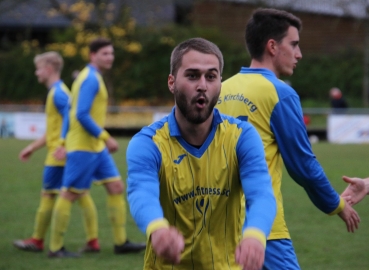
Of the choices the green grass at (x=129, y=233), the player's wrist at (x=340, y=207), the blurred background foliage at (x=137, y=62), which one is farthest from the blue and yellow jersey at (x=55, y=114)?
the blurred background foliage at (x=137, y=62)

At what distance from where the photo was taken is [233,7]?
39.2m

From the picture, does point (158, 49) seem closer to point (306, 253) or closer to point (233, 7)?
point (233, 7)

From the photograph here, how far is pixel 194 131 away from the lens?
12.2 ft

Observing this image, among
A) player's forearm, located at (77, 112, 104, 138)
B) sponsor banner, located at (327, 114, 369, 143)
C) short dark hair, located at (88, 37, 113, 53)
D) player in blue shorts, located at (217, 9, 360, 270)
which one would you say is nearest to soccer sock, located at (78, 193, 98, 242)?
player's forearm, located at (77, 112, 104, 138)

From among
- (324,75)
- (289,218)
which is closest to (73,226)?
(289,218)

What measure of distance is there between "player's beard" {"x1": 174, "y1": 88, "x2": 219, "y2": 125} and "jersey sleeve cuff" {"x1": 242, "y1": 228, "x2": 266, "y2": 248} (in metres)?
0.65

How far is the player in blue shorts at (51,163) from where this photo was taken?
329 inches

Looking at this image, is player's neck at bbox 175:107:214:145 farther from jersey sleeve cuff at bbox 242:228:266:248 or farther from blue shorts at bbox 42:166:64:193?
blue shorts at bbox 42:166:64:193

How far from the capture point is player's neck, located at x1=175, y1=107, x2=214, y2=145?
370 cm

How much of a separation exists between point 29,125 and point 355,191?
24.2 meters

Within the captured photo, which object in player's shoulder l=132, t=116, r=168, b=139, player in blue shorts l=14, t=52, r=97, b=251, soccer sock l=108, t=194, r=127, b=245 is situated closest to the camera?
player's shoulder l=132, t=116, r=168, b=139

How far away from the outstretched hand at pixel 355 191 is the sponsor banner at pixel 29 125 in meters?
23.7

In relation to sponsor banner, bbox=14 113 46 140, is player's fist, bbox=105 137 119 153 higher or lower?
higher

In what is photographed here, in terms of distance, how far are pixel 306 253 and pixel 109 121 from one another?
904 inches
